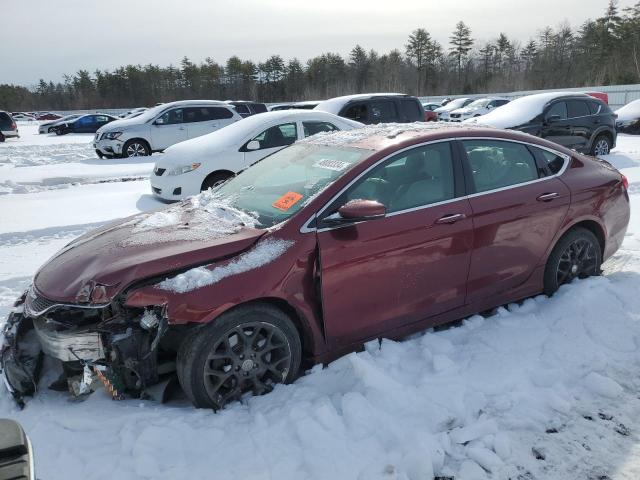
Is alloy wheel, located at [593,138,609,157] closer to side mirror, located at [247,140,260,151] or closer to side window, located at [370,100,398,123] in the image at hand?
side window, located at [370,100,398,123]

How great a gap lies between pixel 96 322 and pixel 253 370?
0.96m

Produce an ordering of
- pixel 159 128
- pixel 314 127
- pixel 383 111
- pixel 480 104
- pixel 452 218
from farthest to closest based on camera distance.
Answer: pixel 480 104 < pixel 159 128 < pixel 383 111 < pixel 314 127 < pixel 452 218

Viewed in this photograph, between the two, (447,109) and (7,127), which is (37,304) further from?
(447,109)

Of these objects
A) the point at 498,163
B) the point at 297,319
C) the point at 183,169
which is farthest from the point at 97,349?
the point at 183,169

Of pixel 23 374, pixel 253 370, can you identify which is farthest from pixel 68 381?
pixel 253 370

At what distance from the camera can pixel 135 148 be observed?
50.9 ft

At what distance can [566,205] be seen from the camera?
14.2 feet

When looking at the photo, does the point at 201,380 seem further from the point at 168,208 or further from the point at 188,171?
the point at 188,171

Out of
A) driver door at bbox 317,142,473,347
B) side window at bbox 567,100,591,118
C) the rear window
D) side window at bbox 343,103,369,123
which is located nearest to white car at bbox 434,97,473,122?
side window at bbox 567,100,591,118

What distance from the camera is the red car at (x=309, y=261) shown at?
2.96 m

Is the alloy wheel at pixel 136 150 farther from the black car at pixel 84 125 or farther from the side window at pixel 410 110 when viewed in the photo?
the black car at pixel 84 125

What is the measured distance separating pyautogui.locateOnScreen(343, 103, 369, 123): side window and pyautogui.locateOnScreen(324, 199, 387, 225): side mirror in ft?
29.1

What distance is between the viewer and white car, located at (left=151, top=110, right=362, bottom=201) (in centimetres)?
836

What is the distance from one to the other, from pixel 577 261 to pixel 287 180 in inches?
105
